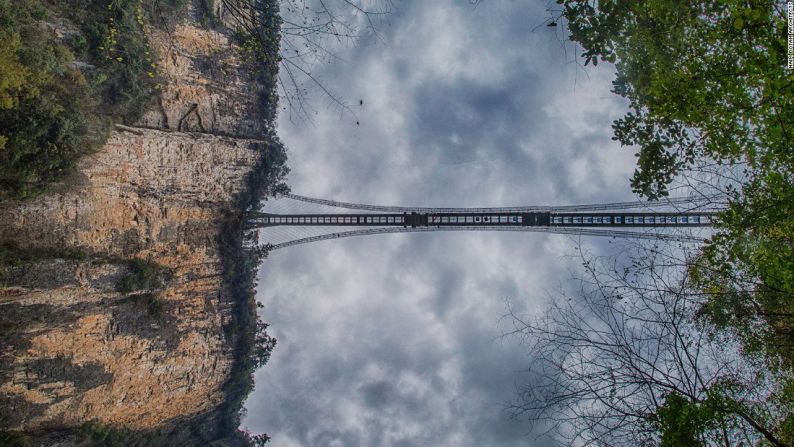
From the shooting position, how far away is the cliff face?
16359mm

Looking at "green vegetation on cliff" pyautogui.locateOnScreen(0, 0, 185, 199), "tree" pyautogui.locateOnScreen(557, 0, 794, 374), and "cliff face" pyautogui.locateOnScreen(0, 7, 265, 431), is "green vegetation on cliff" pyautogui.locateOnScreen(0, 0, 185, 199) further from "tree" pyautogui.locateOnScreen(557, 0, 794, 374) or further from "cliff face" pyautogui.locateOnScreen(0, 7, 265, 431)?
"tree" pyautogui.locateOnScreen(557, 0, 794, 374)

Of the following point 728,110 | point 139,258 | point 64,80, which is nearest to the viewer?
point 728,110

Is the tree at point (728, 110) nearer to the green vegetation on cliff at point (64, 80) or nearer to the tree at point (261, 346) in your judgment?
the green vegetation on cliff at point (64, 80)

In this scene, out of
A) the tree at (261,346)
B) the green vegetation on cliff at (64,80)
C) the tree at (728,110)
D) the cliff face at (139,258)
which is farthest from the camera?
the tree at (261,346)

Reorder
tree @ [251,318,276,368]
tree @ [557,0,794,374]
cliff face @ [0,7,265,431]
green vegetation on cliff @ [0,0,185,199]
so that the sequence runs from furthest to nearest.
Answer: tree @ [251,318,276,368], cliff face @ [0,7,265,431], green vegetation on cliff @ [0,0,185,199], tree @ [557,0,794,374]

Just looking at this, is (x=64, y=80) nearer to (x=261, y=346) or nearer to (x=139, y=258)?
(x=139, y=258)

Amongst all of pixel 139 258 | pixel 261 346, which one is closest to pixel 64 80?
pixel 139 258

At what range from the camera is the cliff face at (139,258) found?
16359mm

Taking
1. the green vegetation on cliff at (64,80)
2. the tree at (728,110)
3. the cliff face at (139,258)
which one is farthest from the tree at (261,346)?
the tree at (728,110)

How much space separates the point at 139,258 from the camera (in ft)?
68.5

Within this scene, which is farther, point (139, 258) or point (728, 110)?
point (139, 258)

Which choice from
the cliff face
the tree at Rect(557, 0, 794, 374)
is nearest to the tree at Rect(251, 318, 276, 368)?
the cliff face

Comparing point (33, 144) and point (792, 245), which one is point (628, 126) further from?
point (33, 144)

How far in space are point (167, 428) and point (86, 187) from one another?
47.6ft
